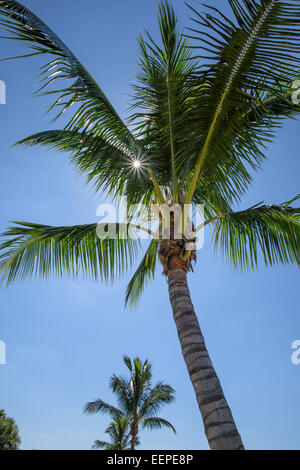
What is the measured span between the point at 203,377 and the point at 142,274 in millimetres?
3610

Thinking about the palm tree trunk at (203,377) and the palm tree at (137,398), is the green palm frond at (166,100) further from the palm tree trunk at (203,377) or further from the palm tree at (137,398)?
the palm tree at (137,398)

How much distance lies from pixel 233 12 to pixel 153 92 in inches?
73.7

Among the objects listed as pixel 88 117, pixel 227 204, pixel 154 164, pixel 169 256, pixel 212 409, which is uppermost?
pixel 88 117

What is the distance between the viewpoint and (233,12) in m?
3.09

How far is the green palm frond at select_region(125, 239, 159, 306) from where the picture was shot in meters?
6.38

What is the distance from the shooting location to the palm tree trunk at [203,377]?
2789 mm

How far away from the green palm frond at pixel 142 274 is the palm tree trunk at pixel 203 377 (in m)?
2.29

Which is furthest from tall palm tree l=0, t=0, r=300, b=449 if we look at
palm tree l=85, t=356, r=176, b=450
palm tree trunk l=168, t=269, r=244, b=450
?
palm tree l=85, t=356, r=176, b=450

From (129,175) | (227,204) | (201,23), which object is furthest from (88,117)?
(227,204)

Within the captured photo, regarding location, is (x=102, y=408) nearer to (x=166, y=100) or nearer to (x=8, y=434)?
(x=8, y=434)

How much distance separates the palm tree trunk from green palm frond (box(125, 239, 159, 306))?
229cm

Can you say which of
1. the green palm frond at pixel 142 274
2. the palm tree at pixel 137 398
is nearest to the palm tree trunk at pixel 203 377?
the green palm frond at pixel 142 274
